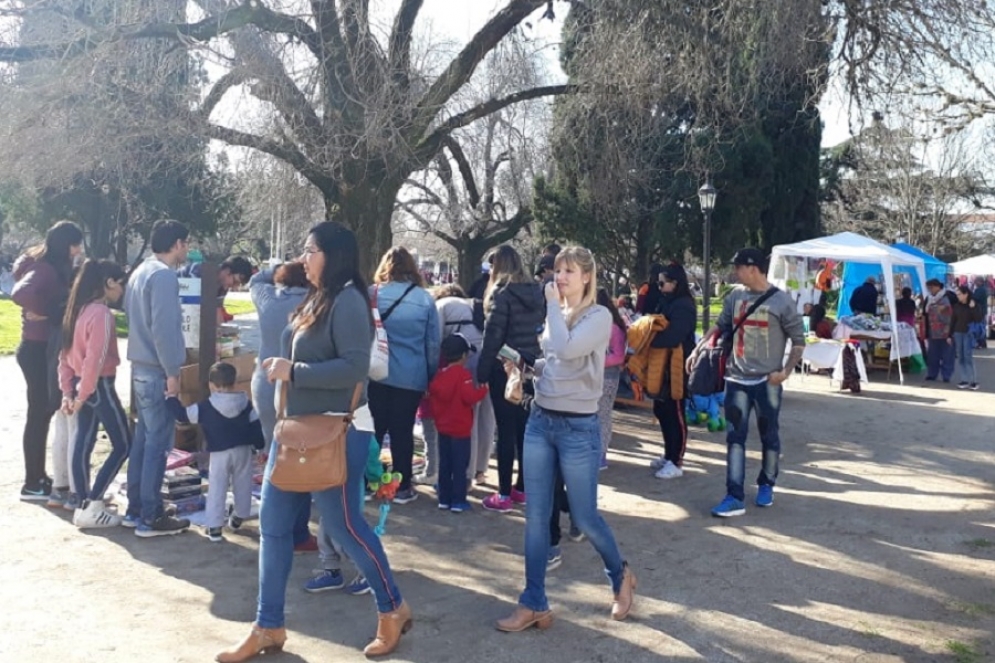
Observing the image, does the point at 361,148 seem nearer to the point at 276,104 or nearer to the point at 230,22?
the point at 276,104

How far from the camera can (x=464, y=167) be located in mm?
14398

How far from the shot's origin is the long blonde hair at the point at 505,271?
5750 millimetres

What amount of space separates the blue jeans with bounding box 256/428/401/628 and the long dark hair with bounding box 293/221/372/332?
21.7 inches

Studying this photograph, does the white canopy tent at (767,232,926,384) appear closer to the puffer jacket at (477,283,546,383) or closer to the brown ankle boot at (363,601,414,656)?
the puffer jacket at (477,283,546,383)

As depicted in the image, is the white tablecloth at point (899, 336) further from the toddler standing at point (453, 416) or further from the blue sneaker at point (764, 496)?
the toddler standing at point (453, 416)

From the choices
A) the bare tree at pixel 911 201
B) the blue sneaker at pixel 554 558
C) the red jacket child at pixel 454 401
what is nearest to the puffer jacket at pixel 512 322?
the red jacket child at pixel 454 401

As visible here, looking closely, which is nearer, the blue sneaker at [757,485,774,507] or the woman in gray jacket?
the woman in gray jacket

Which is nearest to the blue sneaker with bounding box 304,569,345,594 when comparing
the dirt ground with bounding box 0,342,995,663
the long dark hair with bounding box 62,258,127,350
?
the dirt ground with bounding box 0,342,995,663

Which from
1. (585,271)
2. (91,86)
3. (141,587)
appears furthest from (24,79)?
(585,271)

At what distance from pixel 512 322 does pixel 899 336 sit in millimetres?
12464

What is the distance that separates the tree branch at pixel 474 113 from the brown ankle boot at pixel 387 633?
21.0ft

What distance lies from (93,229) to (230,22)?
26.0m

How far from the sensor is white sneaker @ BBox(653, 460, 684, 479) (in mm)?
7441

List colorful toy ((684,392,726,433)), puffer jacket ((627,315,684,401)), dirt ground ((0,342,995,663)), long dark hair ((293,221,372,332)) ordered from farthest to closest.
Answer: colorful toy ((684,392,726,433)) < puffer jacket ((627,315,684,401)) < dirt ground ((0,342,995,663)) < long dark hair ((293,221,372,332))
